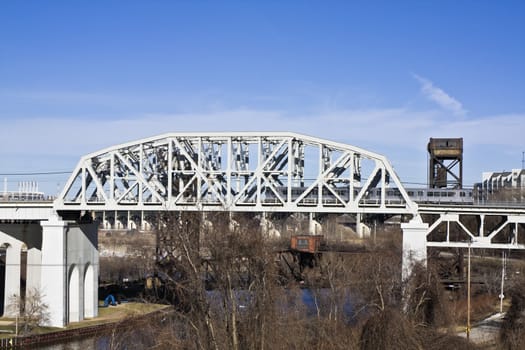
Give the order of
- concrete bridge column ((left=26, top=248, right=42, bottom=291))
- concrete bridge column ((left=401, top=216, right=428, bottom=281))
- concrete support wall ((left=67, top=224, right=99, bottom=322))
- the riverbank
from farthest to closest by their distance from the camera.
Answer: concrete bridge column ((left=26, top=248, right=42, bottom=291))
concrete support wall ((left=67, top=224, right=99, bottom=322))
concrete bridge column ((left=401, top=216, right=428, bottom=281))
the riverbank

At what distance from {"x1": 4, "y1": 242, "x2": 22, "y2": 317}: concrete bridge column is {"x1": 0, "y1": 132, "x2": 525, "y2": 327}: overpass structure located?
9cm

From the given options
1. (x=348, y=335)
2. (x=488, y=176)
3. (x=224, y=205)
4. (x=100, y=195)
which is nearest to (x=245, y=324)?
(x=348, y=335)

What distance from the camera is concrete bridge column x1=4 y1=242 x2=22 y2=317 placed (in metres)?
64.1

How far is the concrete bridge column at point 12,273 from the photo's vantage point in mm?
64062

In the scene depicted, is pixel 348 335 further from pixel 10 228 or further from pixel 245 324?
pixel 10 228

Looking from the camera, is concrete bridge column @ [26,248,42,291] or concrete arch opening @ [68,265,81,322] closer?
concrete arch opening @ [68,265,81,322]

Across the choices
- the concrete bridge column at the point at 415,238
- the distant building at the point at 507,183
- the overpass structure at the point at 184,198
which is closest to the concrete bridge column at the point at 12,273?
the overpass structure at the point at 184,198

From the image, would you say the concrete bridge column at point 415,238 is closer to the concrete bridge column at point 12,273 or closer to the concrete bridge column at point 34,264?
the concrete bridge column at point 34,264

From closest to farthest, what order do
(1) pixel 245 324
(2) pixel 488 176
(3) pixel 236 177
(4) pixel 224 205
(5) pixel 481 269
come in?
1. (1) pixel 245 324
2. (4) pixel 224 205
3. (3) pixel 236 177
4. (5) pixel 481 269
5. (2) pixel 488 176

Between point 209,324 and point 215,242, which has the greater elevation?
point 215,242

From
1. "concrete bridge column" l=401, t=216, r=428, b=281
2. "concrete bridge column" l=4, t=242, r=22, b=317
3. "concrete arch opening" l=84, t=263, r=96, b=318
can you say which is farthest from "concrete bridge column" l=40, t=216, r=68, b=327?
"concrete bridge column" l=401, t=216, r=428, b=281

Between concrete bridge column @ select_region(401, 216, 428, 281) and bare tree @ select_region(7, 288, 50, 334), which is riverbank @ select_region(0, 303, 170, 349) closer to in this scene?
bare tree @ select_region(7, 288, 50, 334)

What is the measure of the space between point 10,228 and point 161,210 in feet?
45.6

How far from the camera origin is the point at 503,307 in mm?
58656
